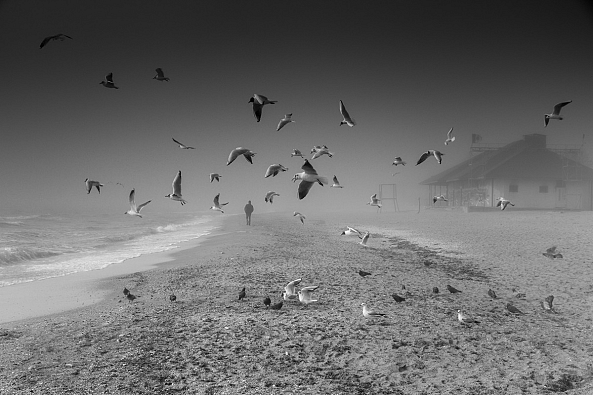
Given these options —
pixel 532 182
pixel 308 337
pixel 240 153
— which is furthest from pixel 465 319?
pixel 532 182

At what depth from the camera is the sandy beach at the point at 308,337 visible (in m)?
5.80

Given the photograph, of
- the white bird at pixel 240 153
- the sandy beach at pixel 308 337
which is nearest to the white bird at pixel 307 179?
the white bird at pixel 240 153

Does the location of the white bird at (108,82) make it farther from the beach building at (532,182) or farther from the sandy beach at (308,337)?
the beach building at (532,182)

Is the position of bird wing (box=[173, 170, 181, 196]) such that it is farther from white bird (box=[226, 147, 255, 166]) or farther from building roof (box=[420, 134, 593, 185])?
building roof (box=[420, 134, 593, 185])

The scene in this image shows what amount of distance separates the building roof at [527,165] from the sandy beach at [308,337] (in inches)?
1704

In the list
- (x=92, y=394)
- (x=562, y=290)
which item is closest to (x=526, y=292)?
(x=562, y=290)

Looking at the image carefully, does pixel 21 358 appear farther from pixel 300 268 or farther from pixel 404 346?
pixel 300 268

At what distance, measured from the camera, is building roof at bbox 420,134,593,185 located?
51547mm

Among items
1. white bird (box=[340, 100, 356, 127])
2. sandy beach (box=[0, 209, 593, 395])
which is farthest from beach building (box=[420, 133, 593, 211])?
white bird (box=[340, 100, 356, 127])

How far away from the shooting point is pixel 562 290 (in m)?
10.7

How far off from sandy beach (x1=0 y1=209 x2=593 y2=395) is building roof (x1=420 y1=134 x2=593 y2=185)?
43.3 meters

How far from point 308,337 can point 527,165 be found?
55.8 metres

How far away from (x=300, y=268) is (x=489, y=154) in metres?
61.0

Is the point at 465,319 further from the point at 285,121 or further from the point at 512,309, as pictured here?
the point at 285,121
